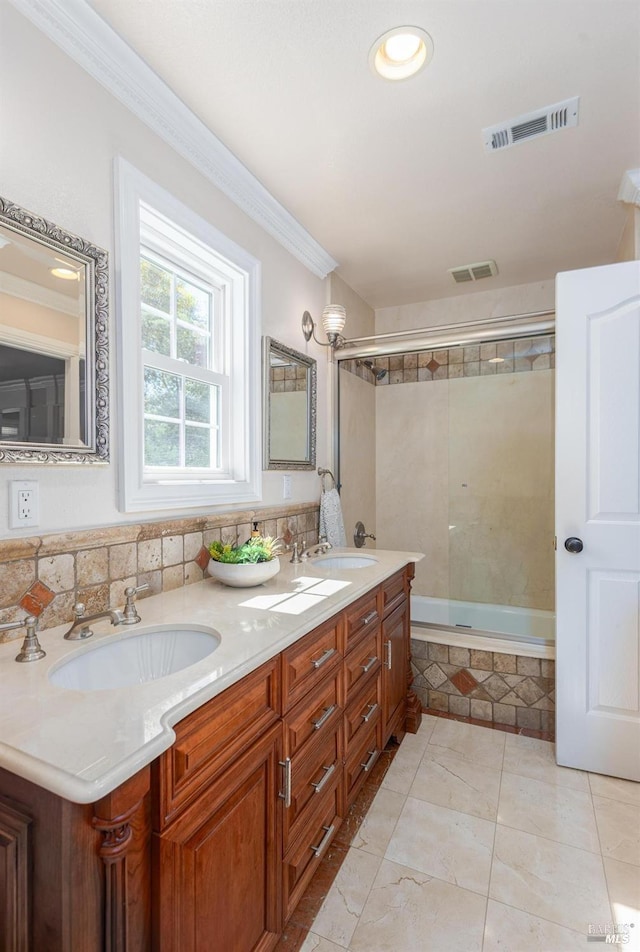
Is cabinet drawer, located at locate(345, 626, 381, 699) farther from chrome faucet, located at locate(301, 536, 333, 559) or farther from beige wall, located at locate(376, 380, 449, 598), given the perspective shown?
beige wall, located at locate(376, 380, 449, 598)

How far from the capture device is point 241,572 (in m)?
1.52

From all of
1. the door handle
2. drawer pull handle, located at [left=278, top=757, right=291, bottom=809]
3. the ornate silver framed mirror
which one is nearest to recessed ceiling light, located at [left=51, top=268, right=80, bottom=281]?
the ornate silver framed mirror

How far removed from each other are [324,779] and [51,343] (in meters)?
1.49

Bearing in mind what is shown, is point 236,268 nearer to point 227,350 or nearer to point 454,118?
point 227,350

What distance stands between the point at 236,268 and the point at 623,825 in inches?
104

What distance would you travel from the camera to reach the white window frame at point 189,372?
1.37m

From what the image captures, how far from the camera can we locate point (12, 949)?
2.30 feet

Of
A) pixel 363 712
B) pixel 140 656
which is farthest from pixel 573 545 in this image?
pixel 140 656

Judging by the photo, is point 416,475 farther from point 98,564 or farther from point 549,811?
point 98,564

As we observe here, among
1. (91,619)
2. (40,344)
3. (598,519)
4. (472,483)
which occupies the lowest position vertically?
(91,619)

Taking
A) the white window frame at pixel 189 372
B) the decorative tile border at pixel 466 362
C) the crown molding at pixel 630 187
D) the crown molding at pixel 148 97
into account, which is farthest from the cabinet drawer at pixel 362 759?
the crown molding at pixel 630 187

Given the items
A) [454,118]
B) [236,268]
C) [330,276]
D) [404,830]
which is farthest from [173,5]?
[404,830]

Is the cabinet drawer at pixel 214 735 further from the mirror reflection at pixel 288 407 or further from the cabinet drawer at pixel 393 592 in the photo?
the mirror reflection at pixel 288 407

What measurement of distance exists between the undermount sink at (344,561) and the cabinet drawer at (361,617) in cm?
42
